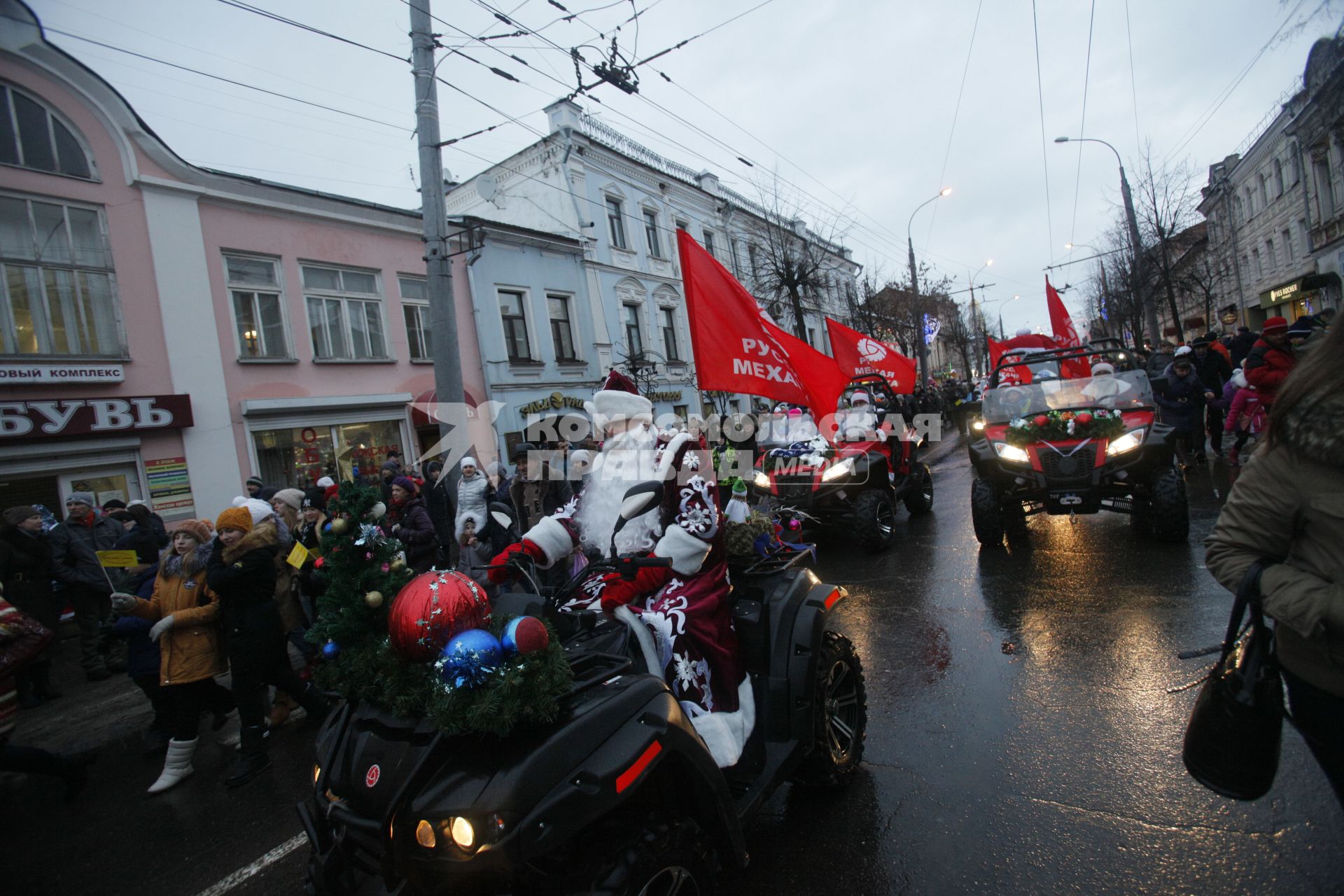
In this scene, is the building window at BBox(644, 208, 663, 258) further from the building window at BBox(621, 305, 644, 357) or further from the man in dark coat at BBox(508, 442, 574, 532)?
the man in dark coat at BBox(508, 442, 574, 532)

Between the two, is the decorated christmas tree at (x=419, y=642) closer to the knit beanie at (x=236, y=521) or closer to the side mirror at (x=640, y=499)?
the side mirror at (x=640, y=499)

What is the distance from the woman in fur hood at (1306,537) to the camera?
1.51 metres

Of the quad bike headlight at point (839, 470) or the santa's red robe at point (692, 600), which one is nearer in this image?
the santa's red robe at point (692, 600)

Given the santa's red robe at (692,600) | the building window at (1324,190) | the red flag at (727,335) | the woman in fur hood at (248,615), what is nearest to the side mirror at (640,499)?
the santa's red robe at (692,600)

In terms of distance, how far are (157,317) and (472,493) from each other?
7146 mm

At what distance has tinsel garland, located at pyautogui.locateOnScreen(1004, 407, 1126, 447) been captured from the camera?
20.7 ft

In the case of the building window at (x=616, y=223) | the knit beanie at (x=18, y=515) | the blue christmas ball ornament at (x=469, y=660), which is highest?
the building window at (x=616, y=223)

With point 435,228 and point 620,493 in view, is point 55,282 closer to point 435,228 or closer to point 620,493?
point 435,228

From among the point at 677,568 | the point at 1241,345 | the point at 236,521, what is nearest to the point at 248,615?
the point at 236,521

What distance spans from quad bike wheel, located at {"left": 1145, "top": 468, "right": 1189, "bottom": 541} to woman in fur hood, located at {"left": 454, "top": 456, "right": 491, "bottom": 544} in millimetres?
6830

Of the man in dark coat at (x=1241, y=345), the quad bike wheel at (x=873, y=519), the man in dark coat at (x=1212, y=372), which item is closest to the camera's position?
the quad bike wheel at (x=873, y=519)

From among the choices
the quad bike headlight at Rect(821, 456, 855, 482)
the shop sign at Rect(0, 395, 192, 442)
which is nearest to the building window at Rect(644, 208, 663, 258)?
the shop sign at Rect(0, 395, 192, 442)

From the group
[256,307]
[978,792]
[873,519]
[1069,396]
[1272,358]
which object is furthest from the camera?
[256,307]

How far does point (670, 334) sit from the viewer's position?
78.2 ft
